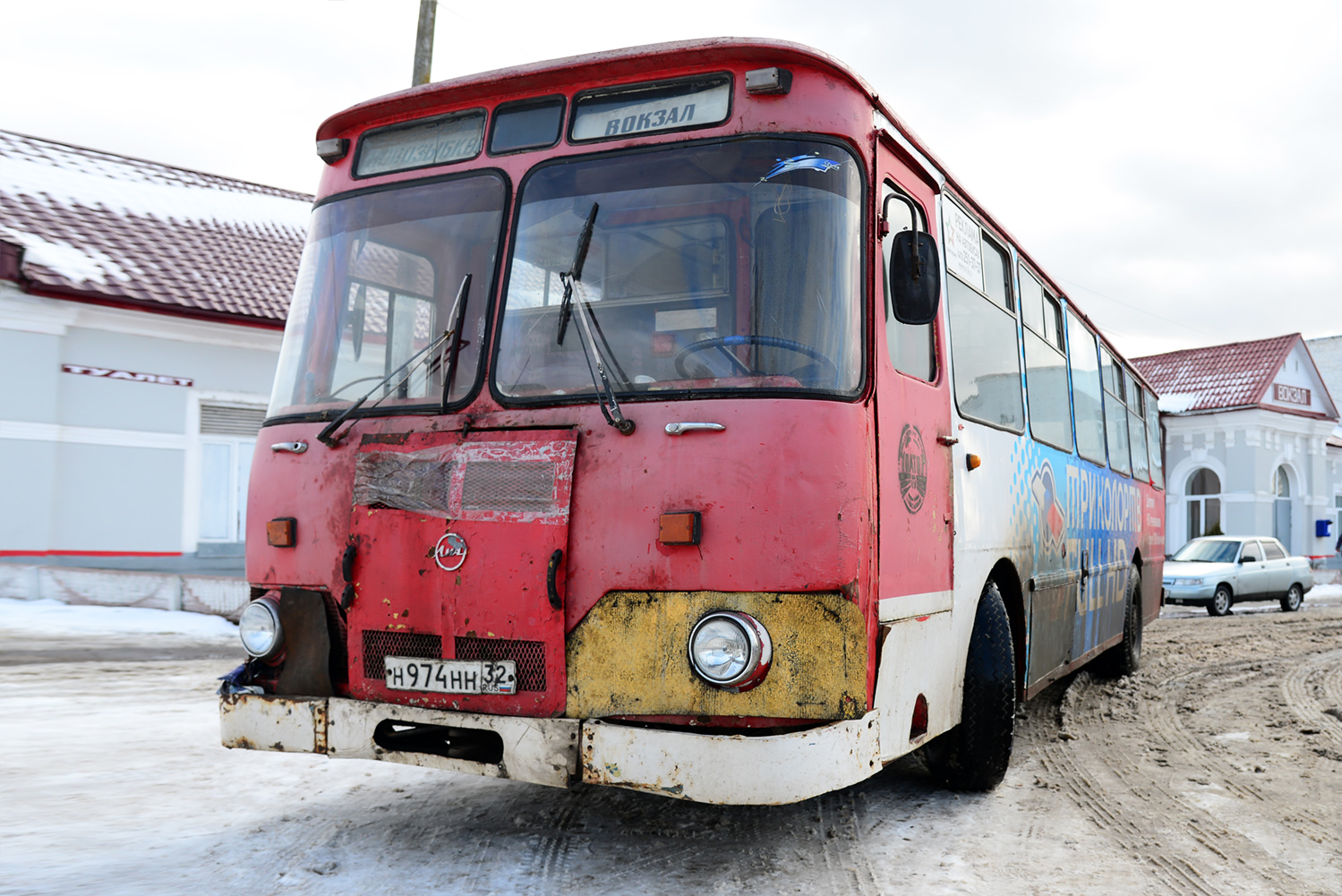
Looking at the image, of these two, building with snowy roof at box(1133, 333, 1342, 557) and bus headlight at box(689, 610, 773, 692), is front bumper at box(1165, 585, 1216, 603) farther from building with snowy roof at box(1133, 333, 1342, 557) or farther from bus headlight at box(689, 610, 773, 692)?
bus headlight at box(689, 610, 773, 692)

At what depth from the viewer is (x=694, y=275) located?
13.0 feet

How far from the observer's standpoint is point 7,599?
12.7 m

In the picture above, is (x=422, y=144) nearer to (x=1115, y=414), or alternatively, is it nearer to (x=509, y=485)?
Result: (x=509, y=485)

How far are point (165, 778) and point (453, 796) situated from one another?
1541 mm

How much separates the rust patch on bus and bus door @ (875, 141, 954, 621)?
35 cm

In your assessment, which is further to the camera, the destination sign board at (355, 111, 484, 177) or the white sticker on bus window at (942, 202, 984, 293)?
the white sticker on bus window at (942, 202, 984, 293)

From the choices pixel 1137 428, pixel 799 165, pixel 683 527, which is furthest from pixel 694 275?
pixel 1137 428

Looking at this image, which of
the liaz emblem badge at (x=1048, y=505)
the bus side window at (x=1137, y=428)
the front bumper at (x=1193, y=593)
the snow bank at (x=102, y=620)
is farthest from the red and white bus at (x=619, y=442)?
the front bumper at (x=1193, y=593)

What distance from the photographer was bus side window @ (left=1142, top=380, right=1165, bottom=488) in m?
12.0

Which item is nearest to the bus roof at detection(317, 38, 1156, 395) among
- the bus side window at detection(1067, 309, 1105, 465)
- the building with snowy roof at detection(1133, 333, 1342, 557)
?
the bus side window at detection(1067, 309, 1105, 465)

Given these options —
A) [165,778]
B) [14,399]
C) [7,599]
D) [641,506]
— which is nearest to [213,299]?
[14,399]

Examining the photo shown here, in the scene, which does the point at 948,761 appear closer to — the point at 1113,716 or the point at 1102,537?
the point at 1113,716

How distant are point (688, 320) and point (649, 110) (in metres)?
0.83

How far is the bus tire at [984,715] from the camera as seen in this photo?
5145mm
